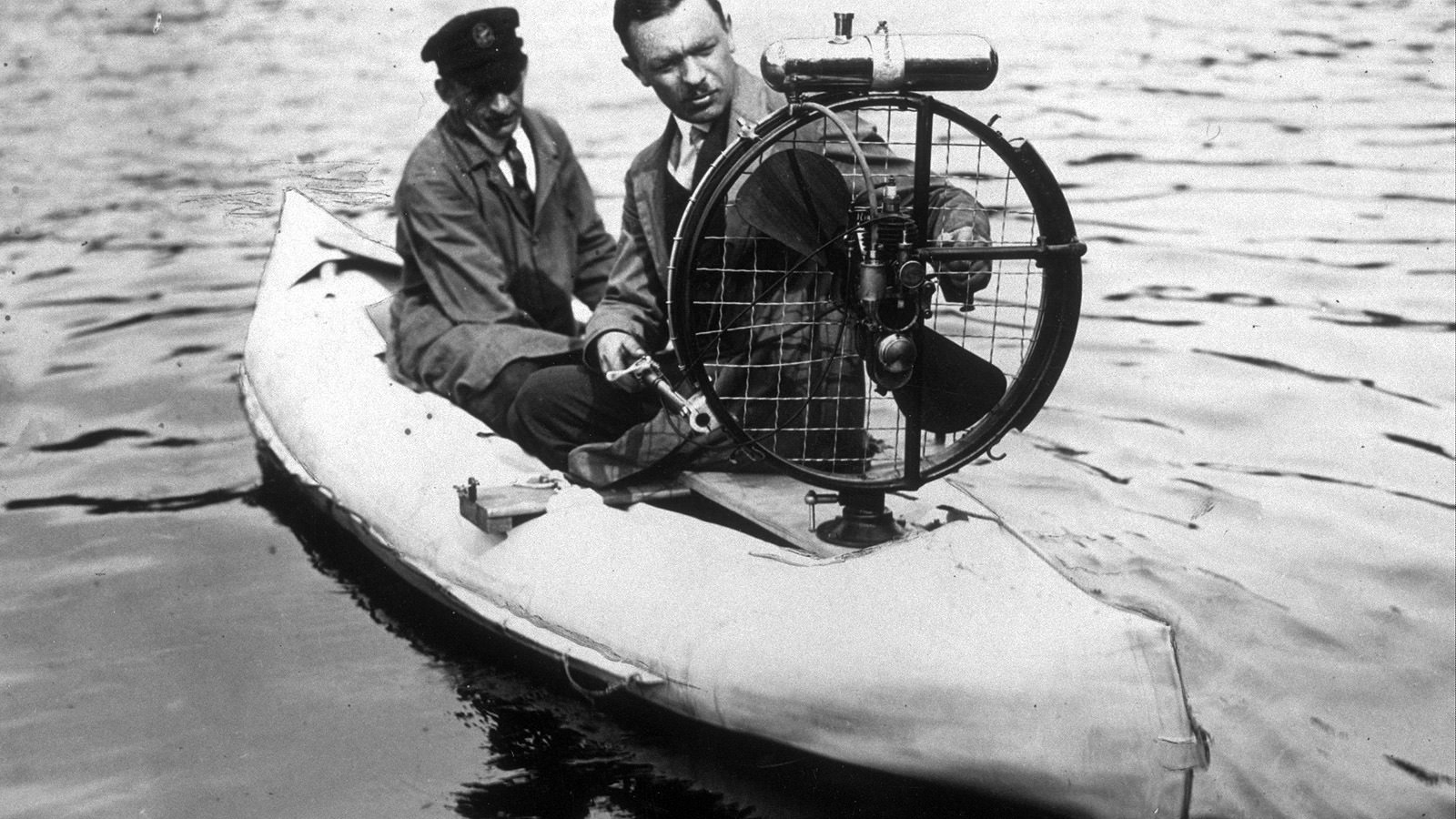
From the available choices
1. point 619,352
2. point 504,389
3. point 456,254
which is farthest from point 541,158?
point 619,352

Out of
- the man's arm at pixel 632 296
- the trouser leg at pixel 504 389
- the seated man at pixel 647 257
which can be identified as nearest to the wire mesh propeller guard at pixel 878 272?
the seated man at pixel 647 257

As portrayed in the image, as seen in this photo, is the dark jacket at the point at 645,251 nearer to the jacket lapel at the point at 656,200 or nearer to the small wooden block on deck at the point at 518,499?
the jacket lapel at the point at 656,200

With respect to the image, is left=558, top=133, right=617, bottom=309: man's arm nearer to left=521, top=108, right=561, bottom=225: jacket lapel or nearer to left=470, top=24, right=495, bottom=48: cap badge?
left=521, top=108, right=561, bottom=225: jacket lapel

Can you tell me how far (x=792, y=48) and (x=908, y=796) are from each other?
161 cm

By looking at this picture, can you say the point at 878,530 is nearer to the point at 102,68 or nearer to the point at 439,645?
the point at 439,645

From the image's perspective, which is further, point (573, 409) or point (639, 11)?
point (573, 409)

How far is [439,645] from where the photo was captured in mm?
4234

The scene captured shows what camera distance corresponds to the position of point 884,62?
2.98 m

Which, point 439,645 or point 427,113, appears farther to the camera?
point 427,113

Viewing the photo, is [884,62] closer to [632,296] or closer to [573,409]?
[632,296]

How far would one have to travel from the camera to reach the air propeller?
9.72 ft

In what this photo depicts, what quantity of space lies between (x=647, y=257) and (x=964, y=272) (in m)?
1.06

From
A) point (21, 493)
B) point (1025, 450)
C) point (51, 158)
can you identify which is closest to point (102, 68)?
point (51, 158)

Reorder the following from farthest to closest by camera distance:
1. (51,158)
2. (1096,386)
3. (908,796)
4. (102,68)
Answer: (102,68), (51,158), (1096,386), (908,796)
